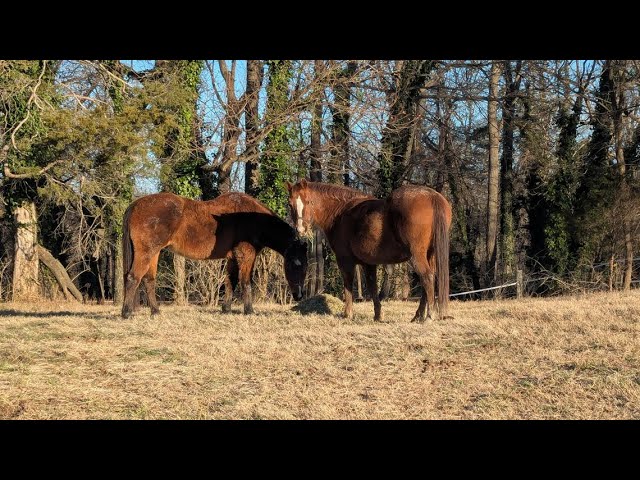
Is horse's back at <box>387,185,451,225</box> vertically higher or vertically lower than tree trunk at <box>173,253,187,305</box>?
higher

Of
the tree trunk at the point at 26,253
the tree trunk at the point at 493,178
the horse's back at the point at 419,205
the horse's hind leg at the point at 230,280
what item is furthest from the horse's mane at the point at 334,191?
the tree trunk at the point at 493,178

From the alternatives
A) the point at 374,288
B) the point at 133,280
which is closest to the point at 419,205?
the point at 374,288

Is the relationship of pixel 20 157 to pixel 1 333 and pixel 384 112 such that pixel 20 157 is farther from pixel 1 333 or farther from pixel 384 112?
pixel 384 112

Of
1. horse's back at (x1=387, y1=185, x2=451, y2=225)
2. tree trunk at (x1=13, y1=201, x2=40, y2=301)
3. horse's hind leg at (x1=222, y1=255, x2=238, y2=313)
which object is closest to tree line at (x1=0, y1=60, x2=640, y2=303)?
tree trunk at (x1=13, y1=201, x2=40, y2=301)

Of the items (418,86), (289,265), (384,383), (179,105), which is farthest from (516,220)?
(384,383)

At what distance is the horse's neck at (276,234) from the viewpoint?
1262 cm

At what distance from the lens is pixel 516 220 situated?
2819 centimetres

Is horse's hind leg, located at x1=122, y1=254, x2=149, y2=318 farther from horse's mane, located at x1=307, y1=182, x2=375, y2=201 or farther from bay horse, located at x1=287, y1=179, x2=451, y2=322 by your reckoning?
horse's mane, located at x1=307, y1=182, x2=375, y2=201

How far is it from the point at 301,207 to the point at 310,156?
1167 centimetres

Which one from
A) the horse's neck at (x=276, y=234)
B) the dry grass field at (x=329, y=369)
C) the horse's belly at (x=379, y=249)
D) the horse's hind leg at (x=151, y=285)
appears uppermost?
the horse's neck at (x=276, y=234)

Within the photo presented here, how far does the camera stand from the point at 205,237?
12.2 meters

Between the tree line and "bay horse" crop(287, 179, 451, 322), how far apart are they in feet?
Result: 17.4

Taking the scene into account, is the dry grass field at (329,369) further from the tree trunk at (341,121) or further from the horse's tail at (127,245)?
the tree trunk at (341,121)

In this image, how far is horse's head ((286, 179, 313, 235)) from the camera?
10.9 m
